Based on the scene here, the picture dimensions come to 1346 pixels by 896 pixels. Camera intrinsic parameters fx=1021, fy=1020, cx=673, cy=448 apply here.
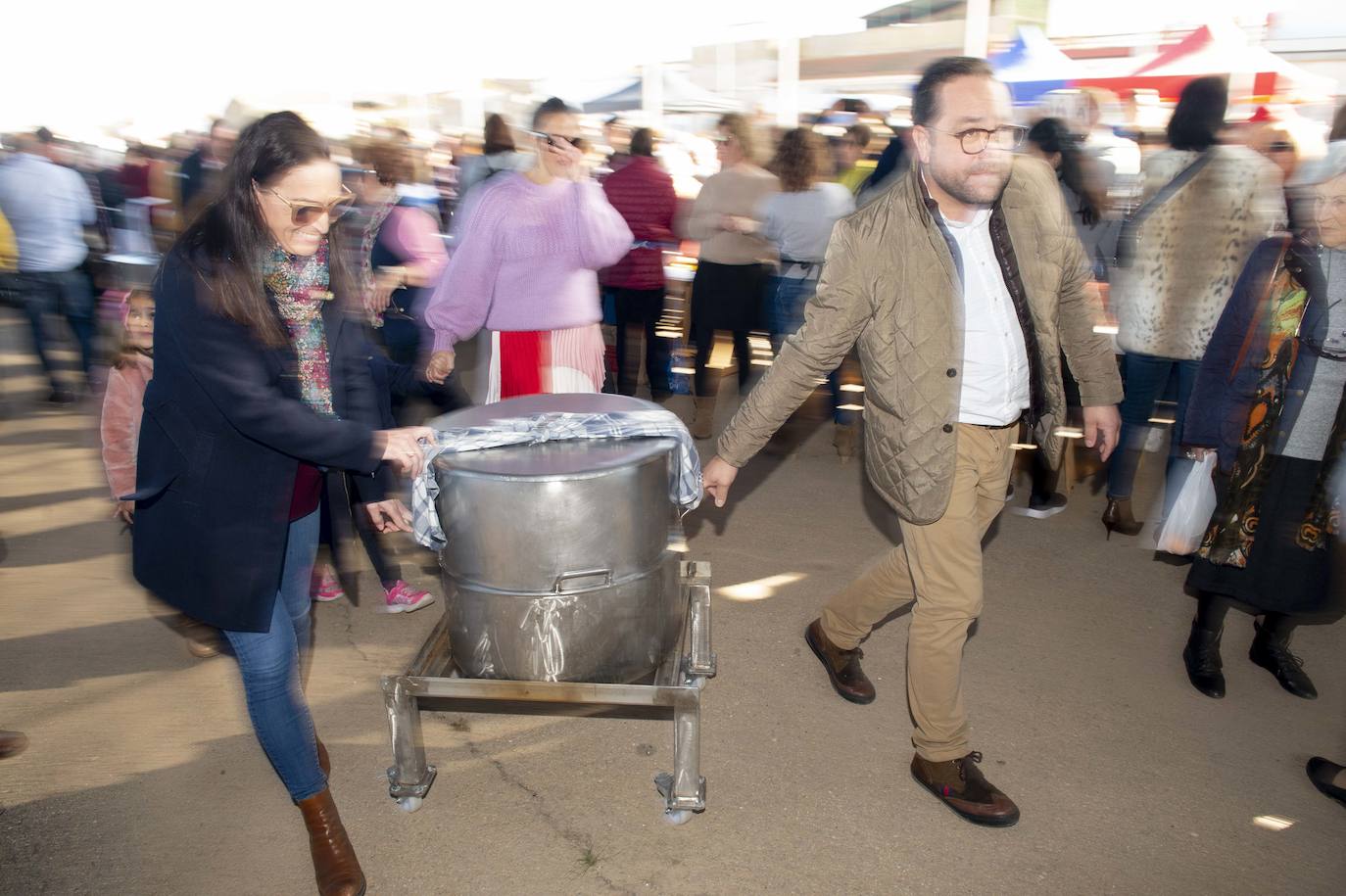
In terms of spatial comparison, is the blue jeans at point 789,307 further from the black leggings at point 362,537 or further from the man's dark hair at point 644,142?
the black leggings at point 362,537

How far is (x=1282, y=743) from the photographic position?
3.27 meters

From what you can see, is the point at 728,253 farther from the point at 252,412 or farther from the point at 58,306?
the point at 58,306

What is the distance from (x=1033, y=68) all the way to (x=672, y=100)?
4.98m

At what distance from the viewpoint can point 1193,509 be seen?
3.51m

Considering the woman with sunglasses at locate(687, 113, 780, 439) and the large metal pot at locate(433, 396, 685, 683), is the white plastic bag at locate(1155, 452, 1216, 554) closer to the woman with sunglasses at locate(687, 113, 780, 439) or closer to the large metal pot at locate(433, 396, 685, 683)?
the large metal pot at locate(433, 396, 685, 683)

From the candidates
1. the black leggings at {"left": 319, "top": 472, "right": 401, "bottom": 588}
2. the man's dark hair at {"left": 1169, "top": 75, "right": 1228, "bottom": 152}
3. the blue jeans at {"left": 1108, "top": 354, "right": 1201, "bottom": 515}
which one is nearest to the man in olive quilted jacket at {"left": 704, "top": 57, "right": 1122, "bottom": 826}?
the black leggings at {"left": 319, "top": 472, "right": 401, "bottom": 588}

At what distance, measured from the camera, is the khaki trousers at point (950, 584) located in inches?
109

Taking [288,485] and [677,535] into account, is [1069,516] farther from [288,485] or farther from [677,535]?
[288,485]

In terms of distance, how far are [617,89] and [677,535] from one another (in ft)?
46.8

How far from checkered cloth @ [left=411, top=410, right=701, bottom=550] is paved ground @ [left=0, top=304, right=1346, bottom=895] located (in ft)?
2.98

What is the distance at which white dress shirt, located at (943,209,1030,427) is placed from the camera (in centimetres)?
271

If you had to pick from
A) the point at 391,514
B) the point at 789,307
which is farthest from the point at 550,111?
the point at 789,307

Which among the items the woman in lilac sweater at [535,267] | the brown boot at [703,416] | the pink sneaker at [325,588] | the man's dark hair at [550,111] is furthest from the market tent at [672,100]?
the pink sneaker at [325,588]

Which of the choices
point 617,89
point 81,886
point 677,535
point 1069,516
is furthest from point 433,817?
point 617,89
